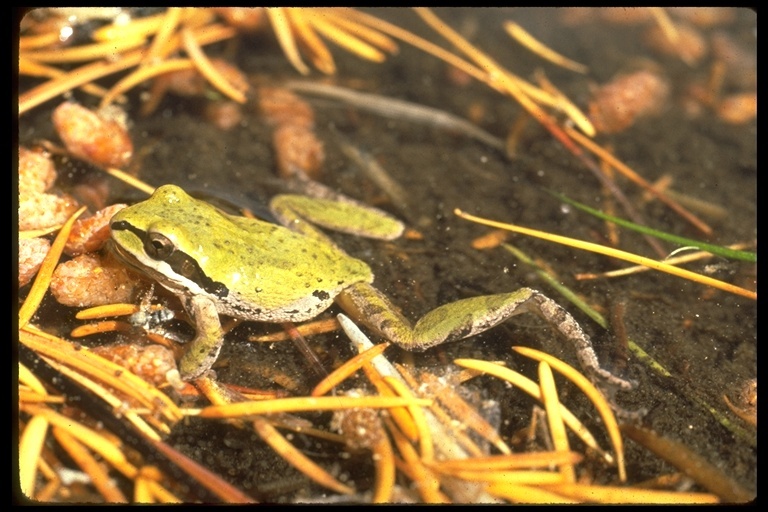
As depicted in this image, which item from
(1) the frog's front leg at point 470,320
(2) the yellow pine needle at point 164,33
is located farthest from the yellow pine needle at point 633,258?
(2) the yellow pine needle at point 164,33

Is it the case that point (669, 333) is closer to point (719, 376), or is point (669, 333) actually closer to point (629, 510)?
point (719, 376)

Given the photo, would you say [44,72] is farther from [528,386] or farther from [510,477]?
[510,477]

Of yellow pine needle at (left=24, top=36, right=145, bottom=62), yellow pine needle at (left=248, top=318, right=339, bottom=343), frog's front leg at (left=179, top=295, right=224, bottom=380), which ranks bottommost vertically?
yellow pine needle at (left=248, top=318, right=339, bottom=343)

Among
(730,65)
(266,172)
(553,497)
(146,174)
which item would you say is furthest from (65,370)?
(730,65)

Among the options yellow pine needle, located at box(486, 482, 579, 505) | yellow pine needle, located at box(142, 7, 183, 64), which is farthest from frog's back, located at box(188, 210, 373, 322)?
yellow pine needle, located at box(142, 7, 183, 64)

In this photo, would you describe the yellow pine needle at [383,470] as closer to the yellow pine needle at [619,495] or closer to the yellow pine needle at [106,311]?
the yellow pine needle at [619,495]

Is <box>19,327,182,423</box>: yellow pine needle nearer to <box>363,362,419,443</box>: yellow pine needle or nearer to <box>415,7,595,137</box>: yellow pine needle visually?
<box>363,362,419,443</box>: yellow pine needle

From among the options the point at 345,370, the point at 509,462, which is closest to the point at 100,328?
the point at 345,370
